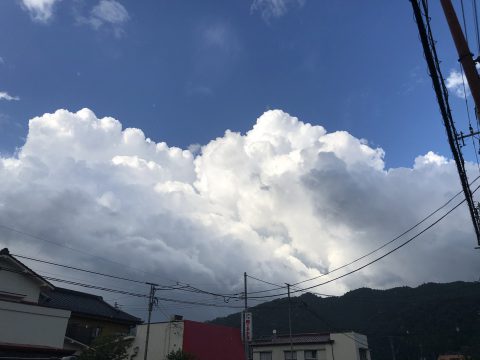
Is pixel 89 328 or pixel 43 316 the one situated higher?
pixel 89 328

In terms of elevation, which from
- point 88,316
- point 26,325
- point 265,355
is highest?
point 88,316

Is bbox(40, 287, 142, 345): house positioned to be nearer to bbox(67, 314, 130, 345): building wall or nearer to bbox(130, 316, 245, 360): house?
bbox(67, 314, 130, 345): building wall

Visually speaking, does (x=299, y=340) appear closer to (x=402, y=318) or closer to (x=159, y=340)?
(x=159, y=340)

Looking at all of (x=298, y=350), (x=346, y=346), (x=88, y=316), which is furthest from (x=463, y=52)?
(x=298, y=350)

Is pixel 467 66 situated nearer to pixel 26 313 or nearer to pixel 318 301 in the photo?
pixel 26 313

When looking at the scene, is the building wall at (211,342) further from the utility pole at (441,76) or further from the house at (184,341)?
the utility pole at (441,76)

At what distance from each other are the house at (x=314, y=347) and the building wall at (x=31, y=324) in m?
30.4

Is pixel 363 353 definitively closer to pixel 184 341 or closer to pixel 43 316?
pixel 184 341

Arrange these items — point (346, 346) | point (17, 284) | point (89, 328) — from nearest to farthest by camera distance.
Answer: point (17, 284), point (89, 328), point (346, 346)

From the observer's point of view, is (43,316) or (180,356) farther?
(180,356)

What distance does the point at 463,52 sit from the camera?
10.3m

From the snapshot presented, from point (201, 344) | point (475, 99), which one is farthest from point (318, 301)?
point (475, 99)

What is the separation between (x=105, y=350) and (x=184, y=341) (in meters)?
9.51

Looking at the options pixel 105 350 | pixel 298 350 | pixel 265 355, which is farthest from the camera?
pixel 265 355
